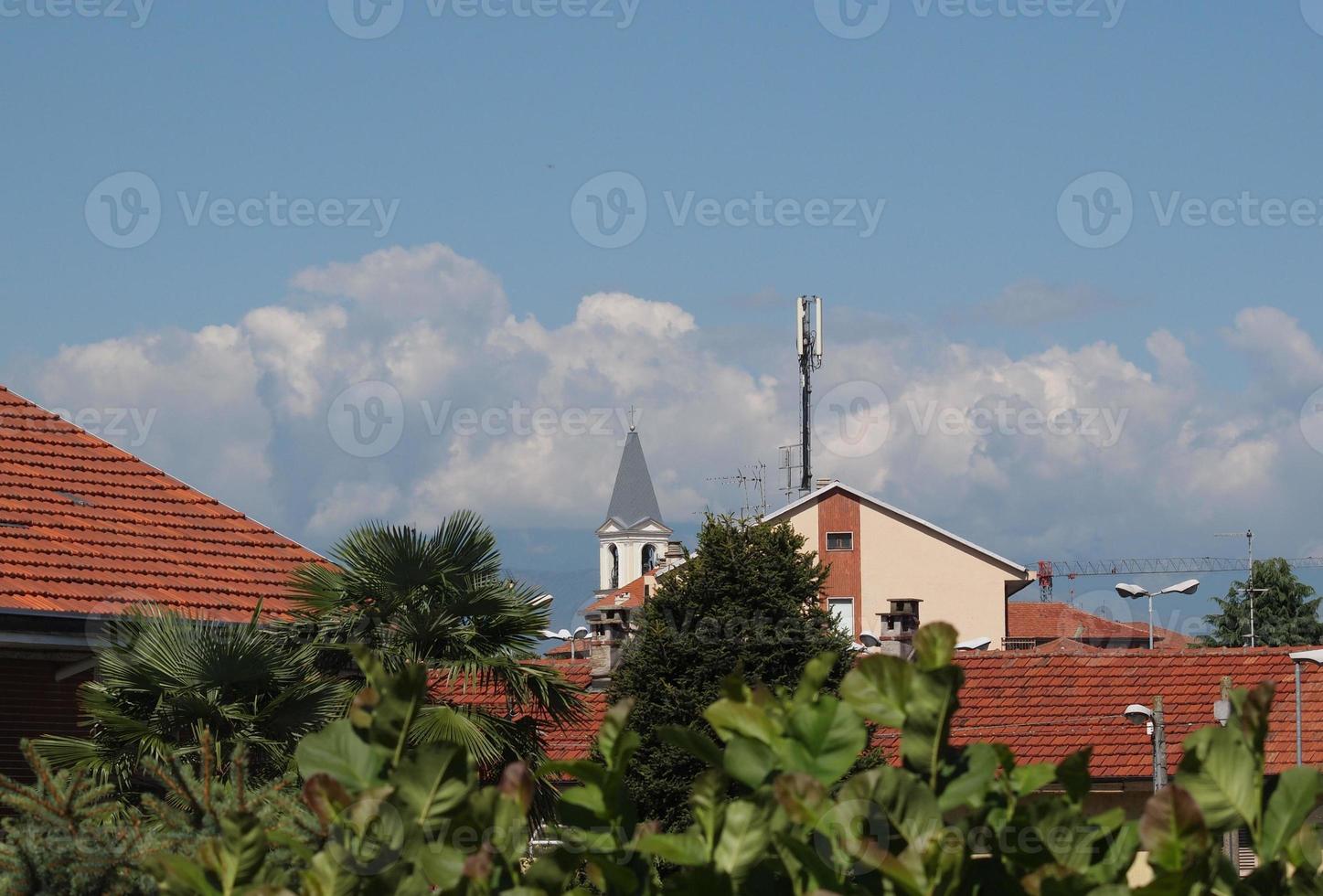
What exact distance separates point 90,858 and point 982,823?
11.7 ft

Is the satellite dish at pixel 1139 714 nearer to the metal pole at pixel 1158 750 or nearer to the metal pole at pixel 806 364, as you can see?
the metal pole at pixel 1158 750

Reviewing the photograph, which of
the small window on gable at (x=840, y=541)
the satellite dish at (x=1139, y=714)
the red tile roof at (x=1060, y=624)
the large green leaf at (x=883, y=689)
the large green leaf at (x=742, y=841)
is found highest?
the small window on gable at (x=840, y=541)

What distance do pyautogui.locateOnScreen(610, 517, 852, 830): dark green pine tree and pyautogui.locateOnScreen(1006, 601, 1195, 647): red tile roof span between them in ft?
130

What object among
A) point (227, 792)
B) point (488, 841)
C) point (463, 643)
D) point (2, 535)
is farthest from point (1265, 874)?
point (2, 535)

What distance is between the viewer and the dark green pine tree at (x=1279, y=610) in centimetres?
6500

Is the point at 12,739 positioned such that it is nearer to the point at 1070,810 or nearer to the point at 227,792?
the point at 227,792

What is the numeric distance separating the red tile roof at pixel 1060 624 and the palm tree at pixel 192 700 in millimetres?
47245

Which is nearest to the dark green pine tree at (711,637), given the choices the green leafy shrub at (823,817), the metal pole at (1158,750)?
the metal pole at (1158,750)

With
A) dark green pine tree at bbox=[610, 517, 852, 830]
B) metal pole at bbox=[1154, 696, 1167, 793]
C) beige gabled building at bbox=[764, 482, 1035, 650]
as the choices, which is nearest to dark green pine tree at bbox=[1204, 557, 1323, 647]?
beige gabled building at bbox=[764, 482, 1035, 650]

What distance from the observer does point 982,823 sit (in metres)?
2.67

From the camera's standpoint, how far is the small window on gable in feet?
175

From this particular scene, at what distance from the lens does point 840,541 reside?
53.4 m

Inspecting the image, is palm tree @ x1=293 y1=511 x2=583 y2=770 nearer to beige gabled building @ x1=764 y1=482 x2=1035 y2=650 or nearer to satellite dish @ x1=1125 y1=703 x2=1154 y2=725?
satellite dish @ x1=1125 y1=703 x2=1154 y2=725

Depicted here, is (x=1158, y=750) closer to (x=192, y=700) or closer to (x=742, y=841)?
(x=192, y=700)
